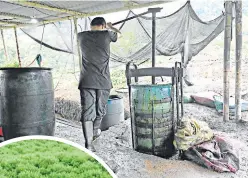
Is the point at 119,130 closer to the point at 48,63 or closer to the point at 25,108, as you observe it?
the point at 25,108

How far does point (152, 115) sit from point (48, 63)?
308 inches

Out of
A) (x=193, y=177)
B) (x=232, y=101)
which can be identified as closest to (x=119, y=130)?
(x=193, y=177)

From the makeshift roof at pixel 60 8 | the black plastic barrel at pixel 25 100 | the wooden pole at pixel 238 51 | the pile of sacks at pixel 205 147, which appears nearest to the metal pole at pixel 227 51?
the wooden pole at pixel 238 51

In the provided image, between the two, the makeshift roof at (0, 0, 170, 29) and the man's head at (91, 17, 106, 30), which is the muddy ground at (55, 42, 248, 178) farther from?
the makeshift roof at (0, 0, 170, 29)

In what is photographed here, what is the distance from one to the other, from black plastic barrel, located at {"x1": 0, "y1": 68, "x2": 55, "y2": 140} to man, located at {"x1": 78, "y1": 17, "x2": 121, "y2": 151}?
0.43 metres

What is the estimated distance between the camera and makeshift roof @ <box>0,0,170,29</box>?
4.23 metres

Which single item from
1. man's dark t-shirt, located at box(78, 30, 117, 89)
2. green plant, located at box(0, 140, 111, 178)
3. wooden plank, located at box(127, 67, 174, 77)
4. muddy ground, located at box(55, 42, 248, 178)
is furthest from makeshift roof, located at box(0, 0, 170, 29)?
green plant, located at box(0, 140, 111, 178)

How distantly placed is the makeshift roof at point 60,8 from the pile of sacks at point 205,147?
7.15ft

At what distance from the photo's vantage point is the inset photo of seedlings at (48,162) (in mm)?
1229

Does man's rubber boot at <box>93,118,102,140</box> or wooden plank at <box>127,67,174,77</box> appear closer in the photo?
→ wooden plank at <box>127,67,174,77</box>

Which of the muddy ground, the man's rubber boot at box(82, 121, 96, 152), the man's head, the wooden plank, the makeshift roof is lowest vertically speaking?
the muddy ground

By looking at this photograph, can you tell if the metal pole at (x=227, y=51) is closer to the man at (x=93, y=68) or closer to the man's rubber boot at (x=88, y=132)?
the man at (x=93, y=68)

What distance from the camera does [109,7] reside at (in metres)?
4.64

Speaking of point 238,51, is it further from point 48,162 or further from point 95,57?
point 48,162
